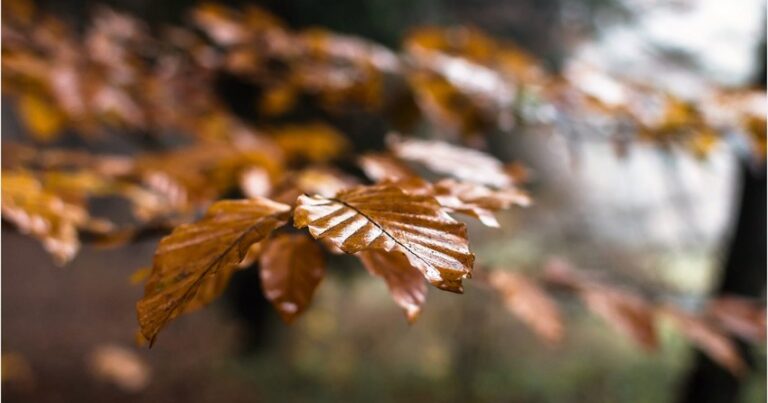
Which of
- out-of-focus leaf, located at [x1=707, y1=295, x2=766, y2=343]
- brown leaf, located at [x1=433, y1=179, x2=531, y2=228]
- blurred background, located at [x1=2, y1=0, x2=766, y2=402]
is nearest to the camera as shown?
brown leaf, located at [x1=433, y1=179, x2=531, y2=228]

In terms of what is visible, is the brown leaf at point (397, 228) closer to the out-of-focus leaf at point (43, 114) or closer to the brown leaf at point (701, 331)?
the brown leaf at point (701, 331)

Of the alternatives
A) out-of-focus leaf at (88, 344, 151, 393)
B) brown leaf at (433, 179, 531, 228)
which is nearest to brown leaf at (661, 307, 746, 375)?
brown leaf at (433, 179, 531, 228)

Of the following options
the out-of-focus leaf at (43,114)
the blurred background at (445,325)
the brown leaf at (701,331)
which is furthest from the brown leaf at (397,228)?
the blurred background at (445,325)

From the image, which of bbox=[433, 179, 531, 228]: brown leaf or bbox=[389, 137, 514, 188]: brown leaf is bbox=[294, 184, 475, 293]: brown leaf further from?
bbox=[389, 137, 514, 188]: brown leaf

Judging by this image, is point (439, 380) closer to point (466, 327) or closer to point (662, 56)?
point (466, 327)

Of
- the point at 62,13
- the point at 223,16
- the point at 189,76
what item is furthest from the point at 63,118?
the point at 62,13

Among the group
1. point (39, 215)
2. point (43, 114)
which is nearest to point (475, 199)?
point (39, 215)

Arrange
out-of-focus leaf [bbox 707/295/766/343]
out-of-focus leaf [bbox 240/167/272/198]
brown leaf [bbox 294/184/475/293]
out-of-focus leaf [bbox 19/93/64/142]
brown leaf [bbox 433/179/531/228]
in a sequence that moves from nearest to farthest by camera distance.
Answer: brown leaf [bbox 294/184/475/293], brown leaf [bbox 433/179/531/228], out-of-focus leaf [bbox 240/167/272/198], out-of-focus leaf [bbox 707/295/766/343], out-of-focus leaf [bbox 19/93/64/142]
